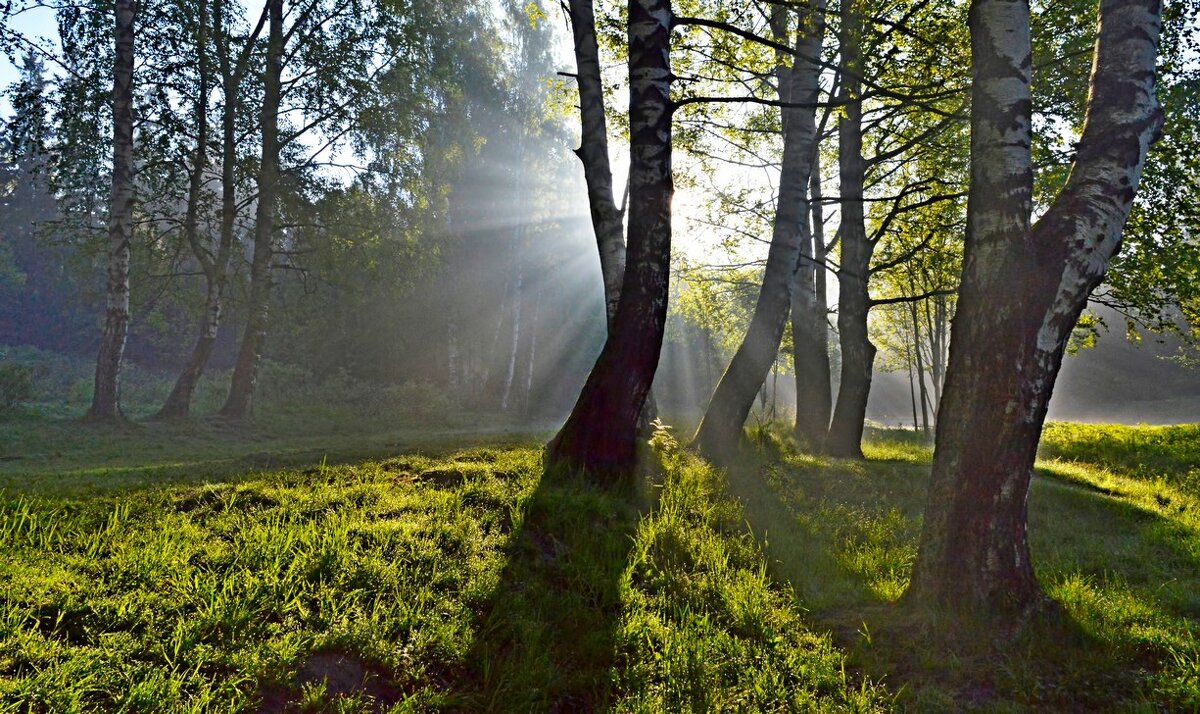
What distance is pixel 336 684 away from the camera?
2.63 meters

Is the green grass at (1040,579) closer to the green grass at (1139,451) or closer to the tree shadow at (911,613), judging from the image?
the tree shadow at (911,613)

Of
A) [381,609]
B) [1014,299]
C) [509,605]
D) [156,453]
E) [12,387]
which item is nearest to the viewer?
[381,609]

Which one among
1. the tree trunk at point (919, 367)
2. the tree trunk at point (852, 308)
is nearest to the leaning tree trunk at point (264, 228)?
the tree trunk at point (852, 308)

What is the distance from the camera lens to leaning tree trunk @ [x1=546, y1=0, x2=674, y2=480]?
19.4 ft

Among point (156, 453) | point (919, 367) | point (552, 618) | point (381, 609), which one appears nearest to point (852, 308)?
point (552, 618)

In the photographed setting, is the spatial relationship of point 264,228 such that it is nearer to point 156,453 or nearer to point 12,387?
point 12,387

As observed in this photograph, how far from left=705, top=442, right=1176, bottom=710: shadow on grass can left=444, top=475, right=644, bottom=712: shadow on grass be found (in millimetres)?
1396

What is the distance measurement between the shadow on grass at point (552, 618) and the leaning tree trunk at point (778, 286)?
12.0 ft

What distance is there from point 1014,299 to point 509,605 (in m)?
3.59

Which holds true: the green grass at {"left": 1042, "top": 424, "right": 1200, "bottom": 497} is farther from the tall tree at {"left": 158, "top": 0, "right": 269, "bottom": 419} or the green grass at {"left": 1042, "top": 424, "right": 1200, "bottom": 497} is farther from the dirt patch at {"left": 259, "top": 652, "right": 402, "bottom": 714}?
the tall tree at {"left": 158, "top": 0, "right": 269, "bottom": 419}

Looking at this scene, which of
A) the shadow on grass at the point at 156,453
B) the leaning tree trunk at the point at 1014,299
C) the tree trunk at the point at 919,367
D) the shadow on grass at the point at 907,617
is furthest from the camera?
the tree trunk at the point at 919,367

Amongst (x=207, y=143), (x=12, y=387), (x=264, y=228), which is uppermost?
(x=207, y=143)

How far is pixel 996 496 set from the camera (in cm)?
362

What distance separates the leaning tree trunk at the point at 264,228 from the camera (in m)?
15.1
